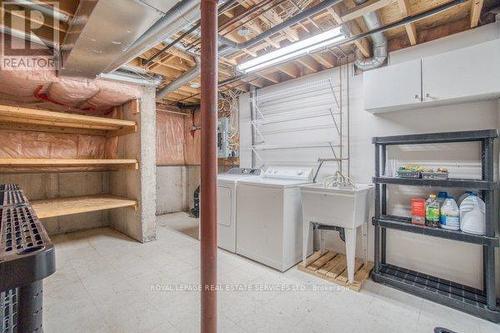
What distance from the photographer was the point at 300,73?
3.49 metres

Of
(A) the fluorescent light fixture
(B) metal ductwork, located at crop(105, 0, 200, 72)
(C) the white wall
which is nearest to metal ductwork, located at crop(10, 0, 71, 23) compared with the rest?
(B) metal ductwork, located at crop(105, 0, 200, 72)

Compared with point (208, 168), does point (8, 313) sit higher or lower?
lower

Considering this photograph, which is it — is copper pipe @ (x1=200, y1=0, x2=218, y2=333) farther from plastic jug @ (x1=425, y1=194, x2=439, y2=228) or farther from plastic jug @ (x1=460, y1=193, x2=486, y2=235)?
plastic jug @ (x1=460, y1=193, x2=486, y2=235)

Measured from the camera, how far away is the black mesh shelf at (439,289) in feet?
6.25

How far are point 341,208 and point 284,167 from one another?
1.24 meters

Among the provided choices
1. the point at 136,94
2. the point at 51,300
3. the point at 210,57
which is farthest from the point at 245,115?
the point at 51,300

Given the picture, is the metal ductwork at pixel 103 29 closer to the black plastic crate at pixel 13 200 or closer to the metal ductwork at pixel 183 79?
the metal ductwork at pixel 183 79

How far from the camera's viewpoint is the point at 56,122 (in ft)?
10.9

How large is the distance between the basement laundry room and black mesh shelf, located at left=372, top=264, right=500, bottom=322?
0.02 meters

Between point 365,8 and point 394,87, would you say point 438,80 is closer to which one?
point 394,87

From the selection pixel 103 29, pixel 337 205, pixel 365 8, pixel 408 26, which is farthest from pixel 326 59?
pixel 103 29

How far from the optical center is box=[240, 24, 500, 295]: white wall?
7.25 ft

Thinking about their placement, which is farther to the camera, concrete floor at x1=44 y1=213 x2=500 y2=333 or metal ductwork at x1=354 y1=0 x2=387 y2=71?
metal ductwork at x1=354 y1=0 x2=387 y2=71

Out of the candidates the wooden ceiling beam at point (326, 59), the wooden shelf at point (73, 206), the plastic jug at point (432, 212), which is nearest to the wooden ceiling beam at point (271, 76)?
the wooden ceiling beam at point (326, 59)
